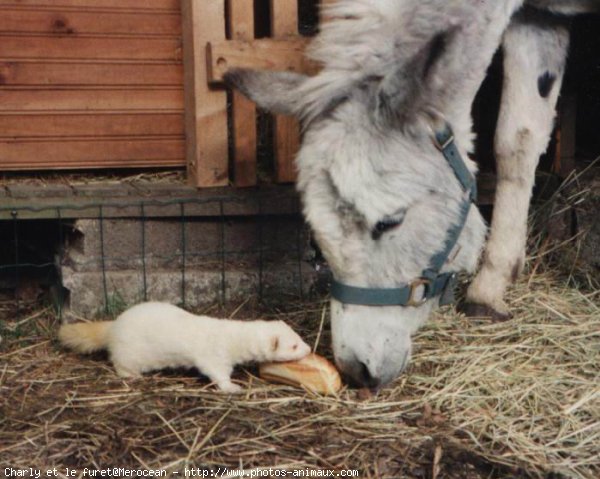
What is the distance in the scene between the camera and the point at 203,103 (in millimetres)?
4723

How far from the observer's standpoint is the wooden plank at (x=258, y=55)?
4.62m

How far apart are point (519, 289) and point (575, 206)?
741mm

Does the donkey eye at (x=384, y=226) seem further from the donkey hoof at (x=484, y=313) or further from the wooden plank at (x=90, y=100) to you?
the wooden plank at (x=90, y=100)

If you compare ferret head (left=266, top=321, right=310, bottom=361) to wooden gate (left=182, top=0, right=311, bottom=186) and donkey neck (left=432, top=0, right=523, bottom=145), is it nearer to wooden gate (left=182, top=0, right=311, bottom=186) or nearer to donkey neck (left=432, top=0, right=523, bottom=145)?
donkey neck (left=432, top=0, right=523, bottom=145)

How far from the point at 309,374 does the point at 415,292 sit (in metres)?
0.51

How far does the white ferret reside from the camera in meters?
3.75

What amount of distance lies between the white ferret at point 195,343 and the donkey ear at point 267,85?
33.6 inches

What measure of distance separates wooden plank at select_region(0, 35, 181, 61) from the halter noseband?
1.83 meters

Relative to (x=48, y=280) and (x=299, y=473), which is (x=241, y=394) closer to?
(x=299, y=473)

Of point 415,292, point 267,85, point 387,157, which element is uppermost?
point 267,85

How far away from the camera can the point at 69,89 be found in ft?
15.6

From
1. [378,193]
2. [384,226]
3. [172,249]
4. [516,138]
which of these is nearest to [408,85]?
[378,193]

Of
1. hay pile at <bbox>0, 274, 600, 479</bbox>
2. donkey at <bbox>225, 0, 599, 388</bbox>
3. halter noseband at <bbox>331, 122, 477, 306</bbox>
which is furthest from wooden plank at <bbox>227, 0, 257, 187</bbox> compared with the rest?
halter noseband at <bbox>331, 122, 477, 306</bbox>

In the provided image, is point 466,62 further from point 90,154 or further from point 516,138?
point 90,154
